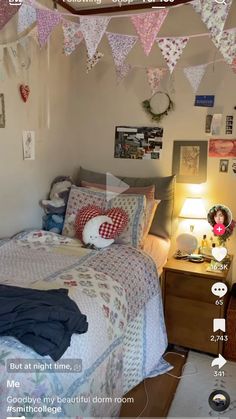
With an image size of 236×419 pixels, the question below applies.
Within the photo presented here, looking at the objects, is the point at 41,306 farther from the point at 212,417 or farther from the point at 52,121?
the point at 52,121

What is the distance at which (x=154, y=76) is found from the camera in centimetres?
259

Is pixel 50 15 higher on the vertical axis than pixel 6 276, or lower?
higher

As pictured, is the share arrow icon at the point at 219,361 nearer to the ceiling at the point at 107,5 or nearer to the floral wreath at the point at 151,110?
the floral wreath at the point at 151,110

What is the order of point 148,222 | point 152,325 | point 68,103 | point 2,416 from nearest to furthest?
1. point 2,416
2. point 152,325
3. point 148,222
4. point 68,103

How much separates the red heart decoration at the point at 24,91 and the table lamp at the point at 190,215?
133cm

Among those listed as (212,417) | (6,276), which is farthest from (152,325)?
(6,276)

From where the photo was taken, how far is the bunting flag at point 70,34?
208 cm

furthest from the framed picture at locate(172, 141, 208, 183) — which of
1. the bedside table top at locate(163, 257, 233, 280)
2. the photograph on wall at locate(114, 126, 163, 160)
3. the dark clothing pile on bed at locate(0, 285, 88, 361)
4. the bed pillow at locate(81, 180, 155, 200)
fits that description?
the dark clothing pile on bed at locate(0, 285, 88, 361)

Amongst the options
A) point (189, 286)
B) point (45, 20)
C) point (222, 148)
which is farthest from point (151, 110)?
point (189, 286)

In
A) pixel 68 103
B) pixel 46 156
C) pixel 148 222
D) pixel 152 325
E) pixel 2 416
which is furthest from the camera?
pixel 68 103

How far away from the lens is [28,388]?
1.12m

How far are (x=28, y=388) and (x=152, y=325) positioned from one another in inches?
45.1

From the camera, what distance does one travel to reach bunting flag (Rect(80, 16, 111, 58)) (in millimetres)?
1921

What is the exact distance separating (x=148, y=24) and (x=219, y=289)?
5.22ft
